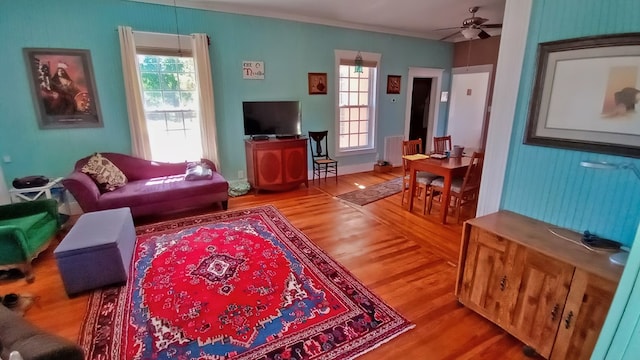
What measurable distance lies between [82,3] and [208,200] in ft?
9.08

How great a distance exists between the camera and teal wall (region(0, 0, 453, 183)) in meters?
3.33

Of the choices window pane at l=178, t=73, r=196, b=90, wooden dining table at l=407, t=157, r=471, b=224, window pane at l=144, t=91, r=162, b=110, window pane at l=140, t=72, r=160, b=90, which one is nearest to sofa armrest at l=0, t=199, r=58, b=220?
window pane at l=144, t=91, r=162, b=110

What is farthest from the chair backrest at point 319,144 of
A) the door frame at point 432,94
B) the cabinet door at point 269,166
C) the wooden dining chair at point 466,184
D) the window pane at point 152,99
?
the window pane at point 152,99

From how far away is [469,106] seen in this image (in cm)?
625

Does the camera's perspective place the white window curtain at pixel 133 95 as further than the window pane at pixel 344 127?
No

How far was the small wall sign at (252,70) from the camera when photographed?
175 inches

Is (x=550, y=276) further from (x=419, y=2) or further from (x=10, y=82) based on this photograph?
(x=10, y=82)

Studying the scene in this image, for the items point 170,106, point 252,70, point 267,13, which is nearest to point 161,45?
point 170,106

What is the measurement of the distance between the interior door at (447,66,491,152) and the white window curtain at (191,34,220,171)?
522cm

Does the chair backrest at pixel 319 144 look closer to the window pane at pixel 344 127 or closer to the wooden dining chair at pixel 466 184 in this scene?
the window pane at pixel 344 127

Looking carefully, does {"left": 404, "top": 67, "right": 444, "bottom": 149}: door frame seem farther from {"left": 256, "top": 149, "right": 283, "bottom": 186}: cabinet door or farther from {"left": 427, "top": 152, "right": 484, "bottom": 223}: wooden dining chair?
{"left": 256, "top": 149, "right": 283, "bottom": 186}: cabinet door

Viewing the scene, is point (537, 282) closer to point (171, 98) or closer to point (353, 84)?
point (171, 98)

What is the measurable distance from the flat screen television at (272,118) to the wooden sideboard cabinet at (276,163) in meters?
0.23

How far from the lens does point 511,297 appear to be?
5.91 ft
